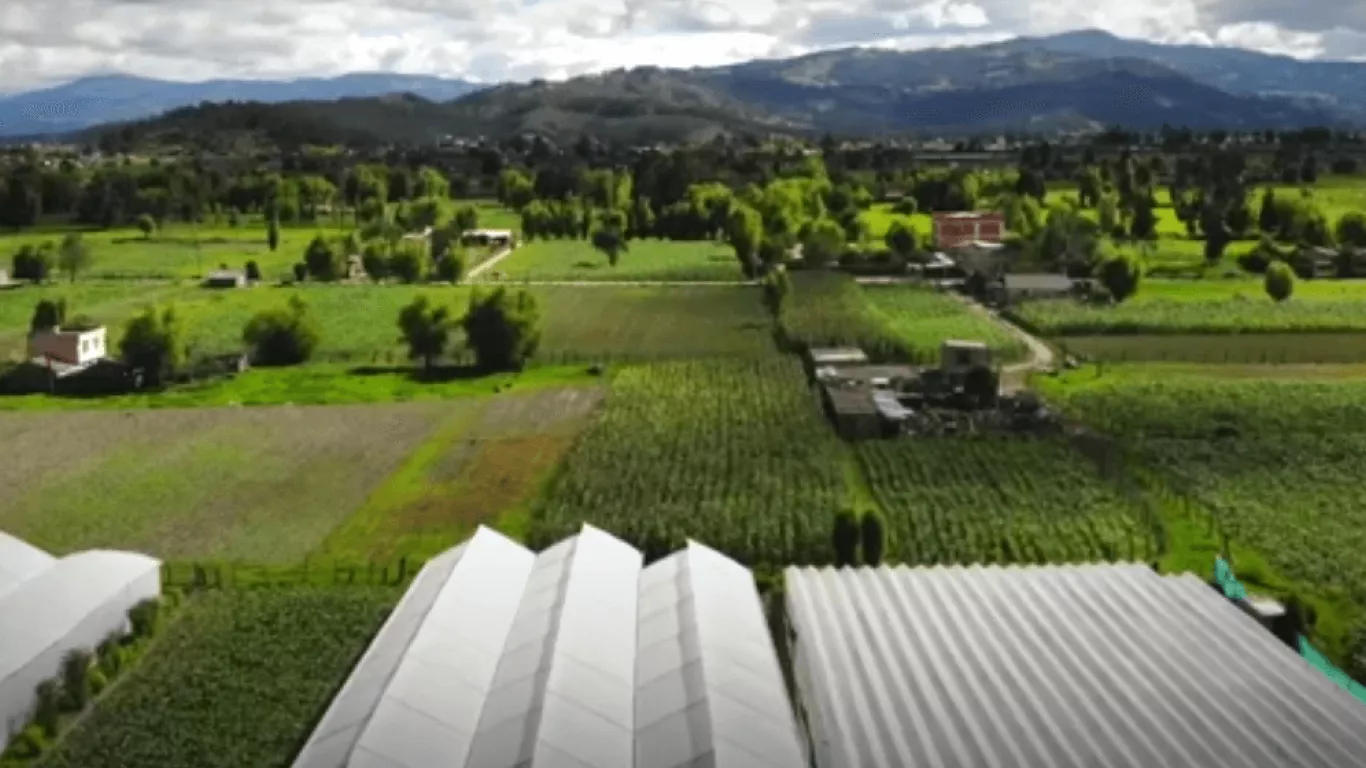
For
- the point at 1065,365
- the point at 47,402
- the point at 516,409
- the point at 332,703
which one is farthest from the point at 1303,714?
the point at 47,402

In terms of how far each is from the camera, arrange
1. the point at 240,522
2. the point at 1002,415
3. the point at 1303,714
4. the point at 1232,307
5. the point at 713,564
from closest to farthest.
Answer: the point at 1303,714
the point at 713,564
the point at 240,522
the point at 1002,415
the point at 1232,307

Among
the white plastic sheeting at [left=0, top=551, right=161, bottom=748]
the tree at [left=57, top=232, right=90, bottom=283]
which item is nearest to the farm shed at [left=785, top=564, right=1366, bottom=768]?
A: the white plastic sheeting at [left=0, top=551, right=161, bottom=748]

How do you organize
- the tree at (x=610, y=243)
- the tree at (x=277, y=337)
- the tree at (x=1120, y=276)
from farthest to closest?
the tree at (x=610, y=243), the tree at (x=1120, y=276), the tree at (x=277, y=337)

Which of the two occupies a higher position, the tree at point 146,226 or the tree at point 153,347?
the tree at point 153,347

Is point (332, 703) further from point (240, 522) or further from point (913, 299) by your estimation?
point (913, 299)

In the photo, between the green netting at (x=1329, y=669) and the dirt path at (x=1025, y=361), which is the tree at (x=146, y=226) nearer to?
the dirt path at (x=1025, y=361)

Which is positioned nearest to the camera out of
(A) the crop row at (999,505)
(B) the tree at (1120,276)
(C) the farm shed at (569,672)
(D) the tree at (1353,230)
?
(C) the farm shed at (569,672)

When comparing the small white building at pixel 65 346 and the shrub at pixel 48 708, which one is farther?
the small white building at pixel 65 346

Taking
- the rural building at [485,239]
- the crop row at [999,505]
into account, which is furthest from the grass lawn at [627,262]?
the crop row at [999,505]
